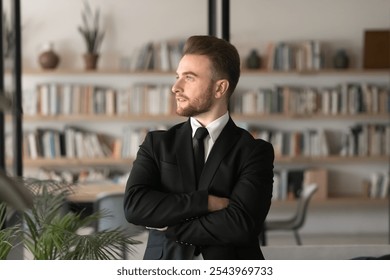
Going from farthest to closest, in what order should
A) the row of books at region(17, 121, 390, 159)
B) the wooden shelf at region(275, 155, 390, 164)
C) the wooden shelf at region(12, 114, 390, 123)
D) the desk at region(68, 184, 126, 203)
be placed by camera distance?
the wooden shelf at region(275, 155, 390, 164), the row of books at region(17, 121, 390, 159), the wooden shelf at region(12, 114, 390, 123), the desk at region(68, 184, 126, 203)

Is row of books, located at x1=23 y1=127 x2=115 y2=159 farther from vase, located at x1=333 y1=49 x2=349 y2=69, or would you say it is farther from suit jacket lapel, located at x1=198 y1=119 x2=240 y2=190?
suit jacket lapel, located at x1=198 y1=119 x2=240 y2=190

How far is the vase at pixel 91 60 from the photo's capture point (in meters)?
8.67

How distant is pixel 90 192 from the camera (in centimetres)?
749

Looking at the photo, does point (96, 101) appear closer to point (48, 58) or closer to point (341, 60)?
point (48, 58)

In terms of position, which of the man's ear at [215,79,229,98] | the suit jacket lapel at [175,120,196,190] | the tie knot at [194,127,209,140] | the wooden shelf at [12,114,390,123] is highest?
the man's ear at [215,79,229,98]

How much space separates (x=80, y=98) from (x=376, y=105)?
315 centimetres

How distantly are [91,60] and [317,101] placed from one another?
7.98ft

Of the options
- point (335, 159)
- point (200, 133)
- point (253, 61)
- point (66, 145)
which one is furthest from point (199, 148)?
point (335, 159)

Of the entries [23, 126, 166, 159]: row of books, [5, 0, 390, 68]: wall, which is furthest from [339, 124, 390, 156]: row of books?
[23, 126, 166, 159]: row of books

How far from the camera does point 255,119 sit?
8.98 metres

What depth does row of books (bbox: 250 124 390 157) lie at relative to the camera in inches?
355

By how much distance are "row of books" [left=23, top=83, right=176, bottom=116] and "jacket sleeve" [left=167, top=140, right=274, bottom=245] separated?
647 centimetres

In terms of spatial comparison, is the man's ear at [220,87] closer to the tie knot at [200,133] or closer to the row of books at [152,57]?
the tie knot at [200,133]
